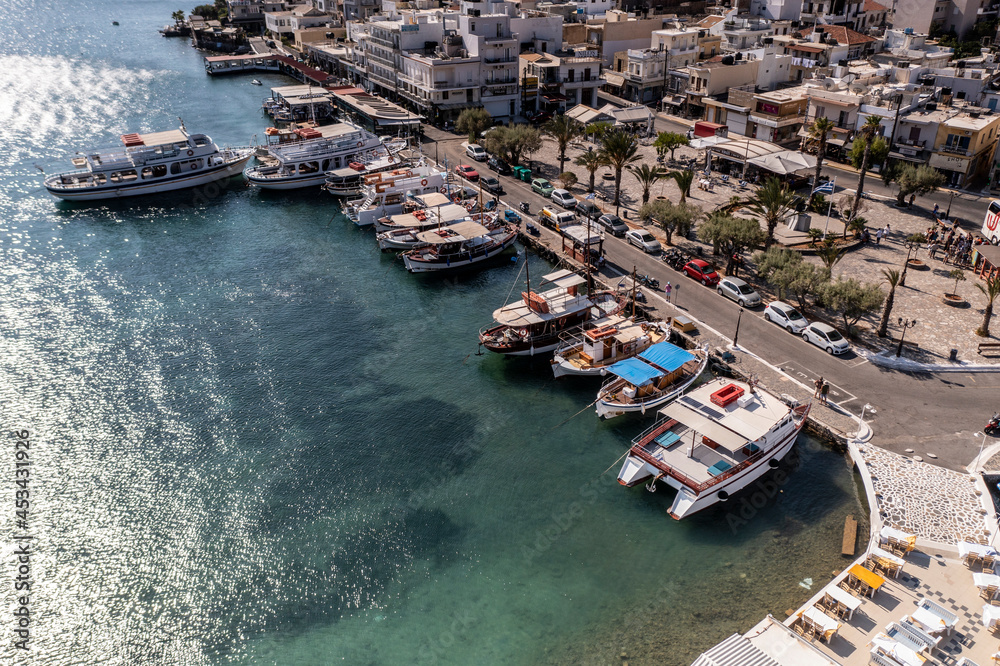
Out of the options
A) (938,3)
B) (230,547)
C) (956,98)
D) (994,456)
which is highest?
(938,3)

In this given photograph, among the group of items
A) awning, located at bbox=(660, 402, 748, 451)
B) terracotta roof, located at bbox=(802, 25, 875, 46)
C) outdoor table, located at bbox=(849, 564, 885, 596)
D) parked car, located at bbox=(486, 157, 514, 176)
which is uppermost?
terracotta roof, located at bbox=(802, 25, 875, 46)

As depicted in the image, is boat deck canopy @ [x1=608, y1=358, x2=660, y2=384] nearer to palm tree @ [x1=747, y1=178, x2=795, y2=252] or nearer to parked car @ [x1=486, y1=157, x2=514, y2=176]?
palm tree @ [x1=747, y1=178, x2=795, y2=252]

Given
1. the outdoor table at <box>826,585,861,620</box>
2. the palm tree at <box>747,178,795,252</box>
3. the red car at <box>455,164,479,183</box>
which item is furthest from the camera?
the red car at <box>455,164,479,183</box>

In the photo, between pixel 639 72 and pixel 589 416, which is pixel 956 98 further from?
pixel 589 416

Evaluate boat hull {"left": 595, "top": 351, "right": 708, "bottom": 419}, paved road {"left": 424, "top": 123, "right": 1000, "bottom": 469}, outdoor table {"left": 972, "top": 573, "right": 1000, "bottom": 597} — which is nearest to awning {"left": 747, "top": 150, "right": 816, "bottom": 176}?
paved road {"left": 424, "top": 123, "right": 1000, "bottom": 469}

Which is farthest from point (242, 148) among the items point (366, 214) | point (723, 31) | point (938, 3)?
point (938, 3)
